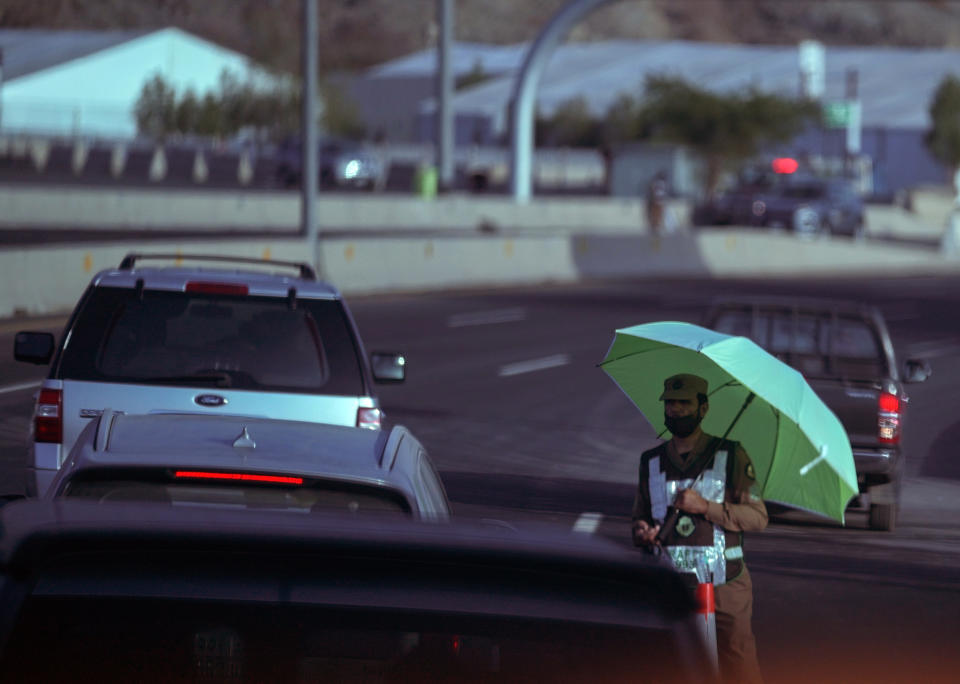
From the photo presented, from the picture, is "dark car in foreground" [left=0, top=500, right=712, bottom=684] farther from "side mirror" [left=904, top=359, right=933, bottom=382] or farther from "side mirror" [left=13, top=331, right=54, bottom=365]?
"side mirror" [left=904, top=359, right=933, bottom=382]

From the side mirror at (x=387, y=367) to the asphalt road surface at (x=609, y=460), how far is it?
6.16 ft

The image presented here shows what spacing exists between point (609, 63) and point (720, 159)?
58530mm

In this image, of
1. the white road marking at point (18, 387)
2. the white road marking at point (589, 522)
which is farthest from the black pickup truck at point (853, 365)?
the white road marking at point (18, 387)

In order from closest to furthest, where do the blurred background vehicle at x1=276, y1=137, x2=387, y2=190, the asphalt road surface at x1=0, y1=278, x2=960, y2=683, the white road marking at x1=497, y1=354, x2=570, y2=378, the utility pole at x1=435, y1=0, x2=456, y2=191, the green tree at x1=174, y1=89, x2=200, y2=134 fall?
the asphalt road surface at x1=0, y1=278, x2=960, y2=683, the white road marking at x1=497, y1=354, x2=570, y2=378, the utility pole at x1=435, y1=0, x2=456, y2=191, the blurred background vehicle at x1=276, y1=137, x2=387, y2=190, the green tree at x1=174, y1=89, x2=200, y2=134

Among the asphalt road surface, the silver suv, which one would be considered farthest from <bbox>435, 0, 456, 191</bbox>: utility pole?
the silver suv

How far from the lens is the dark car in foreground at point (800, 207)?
168ft

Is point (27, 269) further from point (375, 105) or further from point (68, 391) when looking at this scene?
point (375, 105)

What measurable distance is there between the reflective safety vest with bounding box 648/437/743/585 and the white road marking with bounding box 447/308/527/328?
61.5ft

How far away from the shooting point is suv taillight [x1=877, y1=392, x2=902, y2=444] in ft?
38.0

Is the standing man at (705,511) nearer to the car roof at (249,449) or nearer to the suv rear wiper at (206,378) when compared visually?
the car roof at (249,449)

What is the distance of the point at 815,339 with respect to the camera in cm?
1289

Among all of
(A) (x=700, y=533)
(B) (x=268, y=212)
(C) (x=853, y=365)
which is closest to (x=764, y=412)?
(A) (x=700, y=533)

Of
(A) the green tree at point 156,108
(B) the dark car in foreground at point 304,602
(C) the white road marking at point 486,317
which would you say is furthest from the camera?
(A) the green tree at point 156,108

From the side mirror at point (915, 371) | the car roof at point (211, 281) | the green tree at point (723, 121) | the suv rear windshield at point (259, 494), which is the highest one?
the green tree at point (723, 121)
